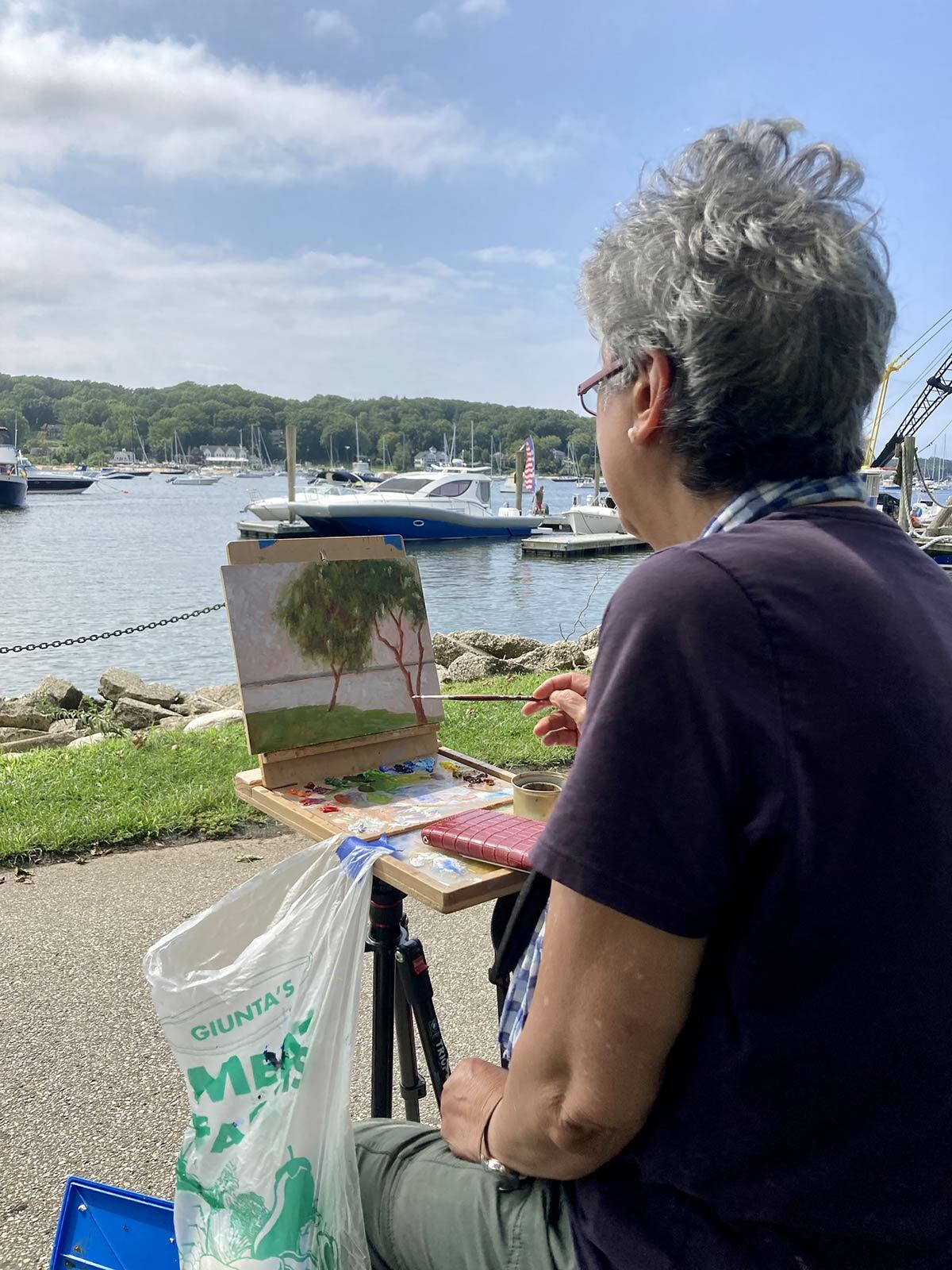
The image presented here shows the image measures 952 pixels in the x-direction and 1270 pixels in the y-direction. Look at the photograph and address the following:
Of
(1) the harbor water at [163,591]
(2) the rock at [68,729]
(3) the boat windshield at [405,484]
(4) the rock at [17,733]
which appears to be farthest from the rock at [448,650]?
(3) the boat windshield at [405,484]

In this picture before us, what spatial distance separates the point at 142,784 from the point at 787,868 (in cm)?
476

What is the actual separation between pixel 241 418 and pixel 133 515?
55545 millimetres

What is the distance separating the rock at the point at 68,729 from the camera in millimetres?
7660

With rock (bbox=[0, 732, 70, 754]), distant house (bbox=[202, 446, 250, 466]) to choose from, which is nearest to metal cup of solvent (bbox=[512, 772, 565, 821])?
rock (bbox=[0, 732, 70, 754])

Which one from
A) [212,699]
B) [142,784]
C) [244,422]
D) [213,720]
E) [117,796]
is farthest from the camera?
[244,422]

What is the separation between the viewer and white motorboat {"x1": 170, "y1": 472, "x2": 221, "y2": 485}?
96062 millimetres

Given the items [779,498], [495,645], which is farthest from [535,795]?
[495,645]

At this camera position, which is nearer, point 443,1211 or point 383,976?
point 443,1211

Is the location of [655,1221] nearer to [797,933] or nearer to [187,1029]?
[797,933]

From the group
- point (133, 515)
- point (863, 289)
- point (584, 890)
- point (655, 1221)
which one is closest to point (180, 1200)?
point (655, 1221)

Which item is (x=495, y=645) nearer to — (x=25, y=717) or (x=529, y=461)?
(x=25, y=717)

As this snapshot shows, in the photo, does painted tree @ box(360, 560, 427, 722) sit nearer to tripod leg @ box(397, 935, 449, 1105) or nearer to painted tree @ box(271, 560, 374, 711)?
painted tree @ box(271, 560, 374, 711)

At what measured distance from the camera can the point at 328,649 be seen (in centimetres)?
233

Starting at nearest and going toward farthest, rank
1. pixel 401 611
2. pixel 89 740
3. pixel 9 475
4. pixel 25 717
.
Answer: pixel 401 611, pixel 89 740, pixel 25 717, pixel 9 475
